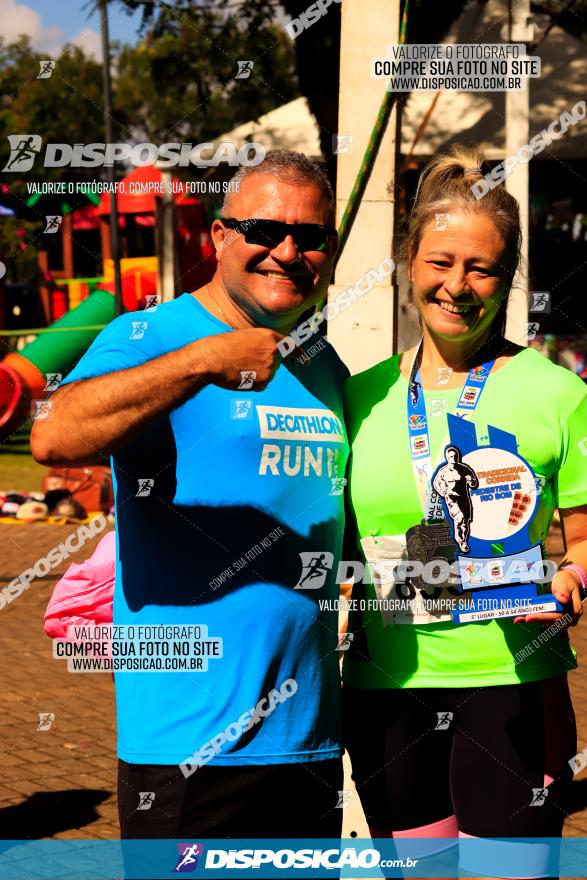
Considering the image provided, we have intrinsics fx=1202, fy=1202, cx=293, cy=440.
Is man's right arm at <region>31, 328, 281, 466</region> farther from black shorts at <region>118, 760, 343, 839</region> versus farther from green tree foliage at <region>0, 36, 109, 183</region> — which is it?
green tree foliage at <region>0, 36, 109, 183</region>

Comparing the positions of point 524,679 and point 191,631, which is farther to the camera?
point 524,679

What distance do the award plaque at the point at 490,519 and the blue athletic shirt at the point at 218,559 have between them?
0.36 meters

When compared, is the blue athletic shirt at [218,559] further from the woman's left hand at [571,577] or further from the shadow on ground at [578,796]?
the shadow on ground at [578,796]

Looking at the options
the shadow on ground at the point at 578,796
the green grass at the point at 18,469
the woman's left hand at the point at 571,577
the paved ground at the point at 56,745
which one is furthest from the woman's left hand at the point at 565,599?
the green grass at the point at 18,469

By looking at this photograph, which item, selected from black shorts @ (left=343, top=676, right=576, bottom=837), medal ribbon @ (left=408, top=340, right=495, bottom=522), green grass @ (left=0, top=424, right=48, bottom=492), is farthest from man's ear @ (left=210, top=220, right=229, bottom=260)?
green grass @ (left=0, top=424, right=48, bottom=492)

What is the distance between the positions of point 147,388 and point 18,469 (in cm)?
1550

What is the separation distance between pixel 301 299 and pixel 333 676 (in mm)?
901

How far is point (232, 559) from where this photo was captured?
265 cm

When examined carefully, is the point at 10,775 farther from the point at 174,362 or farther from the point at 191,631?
the point at 174,362

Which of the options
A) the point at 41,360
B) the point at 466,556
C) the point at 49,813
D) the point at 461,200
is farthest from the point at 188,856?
the point at 41,360

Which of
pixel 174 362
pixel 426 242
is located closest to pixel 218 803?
pixel 174 362

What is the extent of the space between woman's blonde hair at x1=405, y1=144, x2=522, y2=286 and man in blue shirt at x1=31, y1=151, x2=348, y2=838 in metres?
0.39

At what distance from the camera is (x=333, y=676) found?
9.43ft

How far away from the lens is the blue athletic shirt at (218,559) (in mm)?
2625
